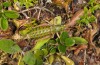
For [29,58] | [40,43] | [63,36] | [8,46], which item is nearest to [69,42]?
[63,36]

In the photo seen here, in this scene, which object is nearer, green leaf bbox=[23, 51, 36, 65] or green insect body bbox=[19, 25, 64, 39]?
green leaf bbox=[23, 51, 36, 65]

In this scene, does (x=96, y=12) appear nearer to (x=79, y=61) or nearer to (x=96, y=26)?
(x=96, y=26)

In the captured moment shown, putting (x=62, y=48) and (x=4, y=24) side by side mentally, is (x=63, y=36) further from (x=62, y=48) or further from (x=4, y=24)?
(x=4, y=24)

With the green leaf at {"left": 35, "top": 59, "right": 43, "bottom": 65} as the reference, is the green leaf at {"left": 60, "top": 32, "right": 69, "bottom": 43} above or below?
above

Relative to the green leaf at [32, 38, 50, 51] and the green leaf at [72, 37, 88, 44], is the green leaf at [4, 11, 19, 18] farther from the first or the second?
the green leaf at [72, 37, 88, 44]

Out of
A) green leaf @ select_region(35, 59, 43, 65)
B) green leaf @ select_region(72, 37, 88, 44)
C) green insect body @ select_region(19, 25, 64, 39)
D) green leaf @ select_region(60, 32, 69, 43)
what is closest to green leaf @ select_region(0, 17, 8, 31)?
green insect body @ select_region(19, 25, 64, 39)

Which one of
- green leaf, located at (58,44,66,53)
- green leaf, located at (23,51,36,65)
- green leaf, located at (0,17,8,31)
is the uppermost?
green leaf, located at (0,17,8,31)

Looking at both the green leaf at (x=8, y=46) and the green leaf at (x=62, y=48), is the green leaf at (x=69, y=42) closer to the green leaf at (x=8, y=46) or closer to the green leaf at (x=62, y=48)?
the green leaf at (x=62, y=48)

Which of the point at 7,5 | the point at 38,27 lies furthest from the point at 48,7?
the point at 7,5
